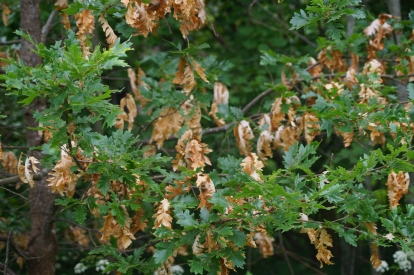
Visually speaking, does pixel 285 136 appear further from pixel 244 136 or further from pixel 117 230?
pixel 117 230

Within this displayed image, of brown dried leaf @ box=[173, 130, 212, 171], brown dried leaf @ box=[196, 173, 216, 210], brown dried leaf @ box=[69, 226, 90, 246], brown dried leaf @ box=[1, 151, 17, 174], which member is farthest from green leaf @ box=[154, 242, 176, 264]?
brown dried leaf @ box=[69, 226, 90, 246]

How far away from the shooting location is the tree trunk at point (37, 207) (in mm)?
5488

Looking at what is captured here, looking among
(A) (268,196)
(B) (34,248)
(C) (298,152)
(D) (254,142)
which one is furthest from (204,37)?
(A) (268,196)

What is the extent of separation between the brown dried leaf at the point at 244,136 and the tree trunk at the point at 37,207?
5.63ft

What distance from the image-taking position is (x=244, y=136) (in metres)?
5.21

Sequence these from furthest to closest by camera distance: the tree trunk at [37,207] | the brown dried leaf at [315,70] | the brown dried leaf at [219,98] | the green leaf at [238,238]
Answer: the brown dried leaf at [315,70] < the brown dried leaf at [219,98] < the tree trunk at [37,207] < the green leaf at [238,238]

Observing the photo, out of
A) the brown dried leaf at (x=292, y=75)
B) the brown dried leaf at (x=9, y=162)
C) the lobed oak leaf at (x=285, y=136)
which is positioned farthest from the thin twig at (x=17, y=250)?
the brown dried leaf at (x=292, y=75)

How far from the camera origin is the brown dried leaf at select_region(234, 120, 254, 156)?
516cm

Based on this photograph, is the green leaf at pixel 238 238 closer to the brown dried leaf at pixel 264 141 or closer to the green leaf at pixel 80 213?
the green leaf at pixel 80 213

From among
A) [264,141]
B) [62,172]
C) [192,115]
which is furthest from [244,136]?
[62,172]

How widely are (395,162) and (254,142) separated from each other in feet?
5.87

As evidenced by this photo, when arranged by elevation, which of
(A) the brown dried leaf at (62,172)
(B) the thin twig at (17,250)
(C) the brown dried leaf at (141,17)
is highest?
(C) the brown dried leaf at (141,17)

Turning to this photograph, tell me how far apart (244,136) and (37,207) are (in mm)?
1941

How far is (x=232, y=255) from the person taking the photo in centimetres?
389
